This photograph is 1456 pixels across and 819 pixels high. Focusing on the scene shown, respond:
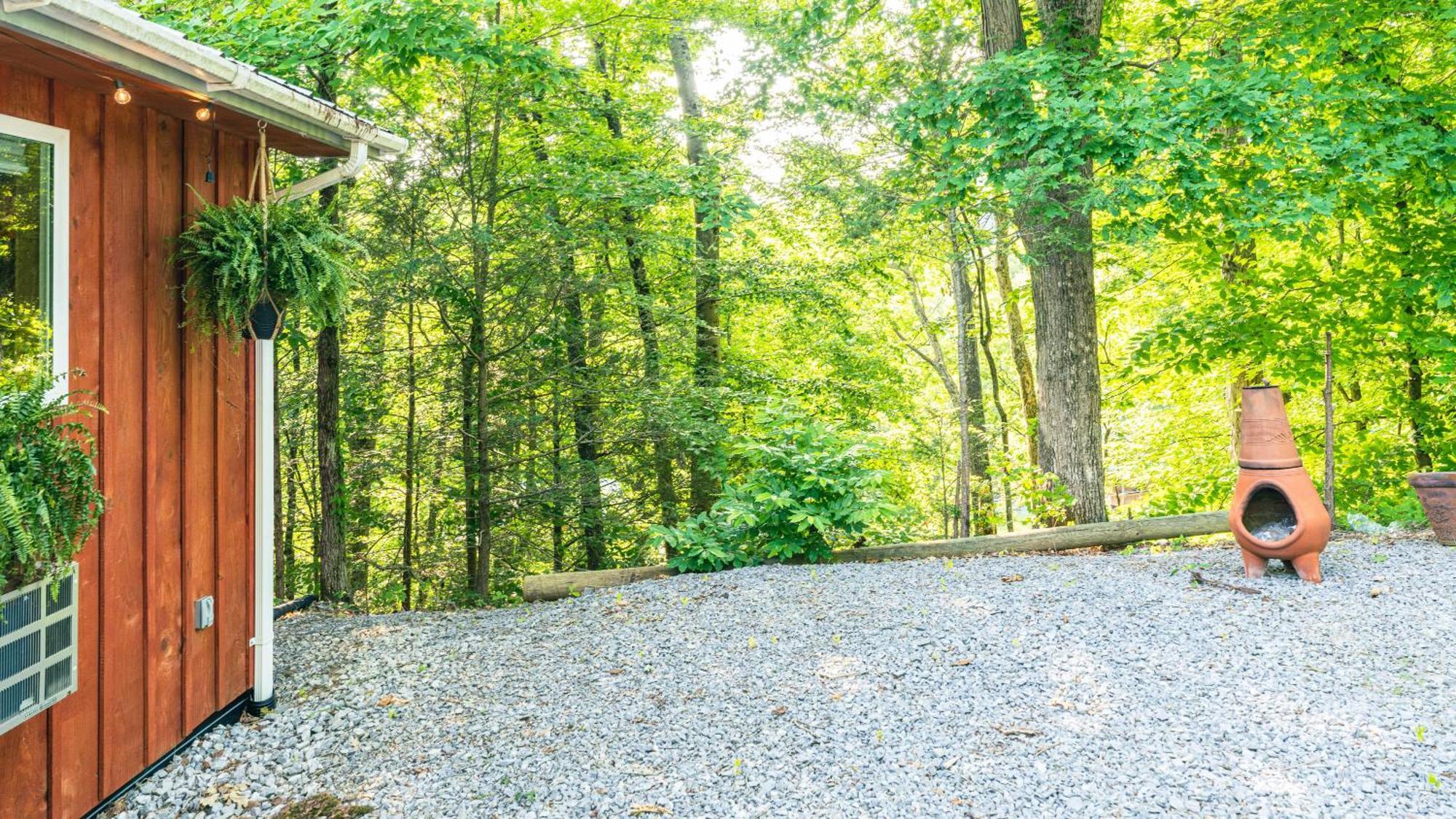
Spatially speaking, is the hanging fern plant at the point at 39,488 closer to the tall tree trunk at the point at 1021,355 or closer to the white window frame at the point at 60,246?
the white window frame at the point at 60,246

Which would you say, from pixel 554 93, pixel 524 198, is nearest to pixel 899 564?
pixel 524 198

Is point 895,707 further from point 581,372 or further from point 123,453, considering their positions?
point 581,372

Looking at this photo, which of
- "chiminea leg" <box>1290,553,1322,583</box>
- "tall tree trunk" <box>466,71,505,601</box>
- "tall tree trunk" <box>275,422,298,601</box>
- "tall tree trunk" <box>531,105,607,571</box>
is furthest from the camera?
"tall tree trunk" <box>275,422,298,601</box>

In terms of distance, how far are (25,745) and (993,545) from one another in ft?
17.6

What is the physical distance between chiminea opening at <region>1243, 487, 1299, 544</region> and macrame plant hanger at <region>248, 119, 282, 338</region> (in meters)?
4.96

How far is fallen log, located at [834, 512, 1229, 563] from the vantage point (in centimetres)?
572

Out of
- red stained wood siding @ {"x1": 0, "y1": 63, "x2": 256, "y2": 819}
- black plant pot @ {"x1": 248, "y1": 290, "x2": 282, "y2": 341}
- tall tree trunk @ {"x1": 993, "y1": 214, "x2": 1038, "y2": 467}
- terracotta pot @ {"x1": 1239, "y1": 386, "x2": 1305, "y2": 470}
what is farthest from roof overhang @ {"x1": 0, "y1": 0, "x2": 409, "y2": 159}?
tall tree trunk @ {"x1": 993, "y1": 214, "x2": 1038, "y2": 467}

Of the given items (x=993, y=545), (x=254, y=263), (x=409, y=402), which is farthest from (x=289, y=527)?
(x=993, y=545)

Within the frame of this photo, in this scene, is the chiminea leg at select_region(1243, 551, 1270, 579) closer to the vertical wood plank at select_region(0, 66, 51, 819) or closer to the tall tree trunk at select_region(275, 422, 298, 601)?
the vertical wood plank at select_region(0, 66, 51, 819)

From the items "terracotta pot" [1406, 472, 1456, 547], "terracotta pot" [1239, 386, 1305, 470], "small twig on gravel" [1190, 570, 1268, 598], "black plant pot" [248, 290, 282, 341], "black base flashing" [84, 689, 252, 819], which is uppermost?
"black plant pot" [248, 290, 282, 341]

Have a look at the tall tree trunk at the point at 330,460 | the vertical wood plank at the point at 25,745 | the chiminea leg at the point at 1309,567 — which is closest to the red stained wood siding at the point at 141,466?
the vertical wood plank at the point at 25,745

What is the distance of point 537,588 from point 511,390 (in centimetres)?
176

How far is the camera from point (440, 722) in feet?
10.8

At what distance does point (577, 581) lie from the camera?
217 inches
